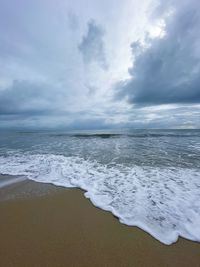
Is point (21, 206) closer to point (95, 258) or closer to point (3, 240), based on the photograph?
point (3, 240)

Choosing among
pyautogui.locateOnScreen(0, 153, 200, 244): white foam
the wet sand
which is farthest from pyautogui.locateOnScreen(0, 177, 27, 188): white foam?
the wet sand

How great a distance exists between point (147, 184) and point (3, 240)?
4296 millimetres

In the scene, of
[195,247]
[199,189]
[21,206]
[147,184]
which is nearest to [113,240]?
[195,247]

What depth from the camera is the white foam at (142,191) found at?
3406 mm

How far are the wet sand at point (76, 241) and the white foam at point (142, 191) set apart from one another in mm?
322

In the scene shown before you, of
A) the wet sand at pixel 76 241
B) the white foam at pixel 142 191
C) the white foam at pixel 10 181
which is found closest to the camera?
the wet sand at pixel 76 241

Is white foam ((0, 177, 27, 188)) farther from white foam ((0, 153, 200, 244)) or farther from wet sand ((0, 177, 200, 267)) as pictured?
wet sand ((0, 177, 200, 267))

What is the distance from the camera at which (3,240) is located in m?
2.91

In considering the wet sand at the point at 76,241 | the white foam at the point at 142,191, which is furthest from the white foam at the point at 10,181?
the wet sand at the point at 76,241

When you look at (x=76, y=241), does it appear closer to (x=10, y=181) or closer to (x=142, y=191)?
(x=142, y=191)

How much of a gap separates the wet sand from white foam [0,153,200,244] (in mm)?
322

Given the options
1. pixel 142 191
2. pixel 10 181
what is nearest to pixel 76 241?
pixel 142 191

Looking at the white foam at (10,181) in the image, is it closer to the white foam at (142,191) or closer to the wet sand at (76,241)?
the white foam at (142,191)

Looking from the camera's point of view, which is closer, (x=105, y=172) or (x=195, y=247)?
(x=195, y=247)
